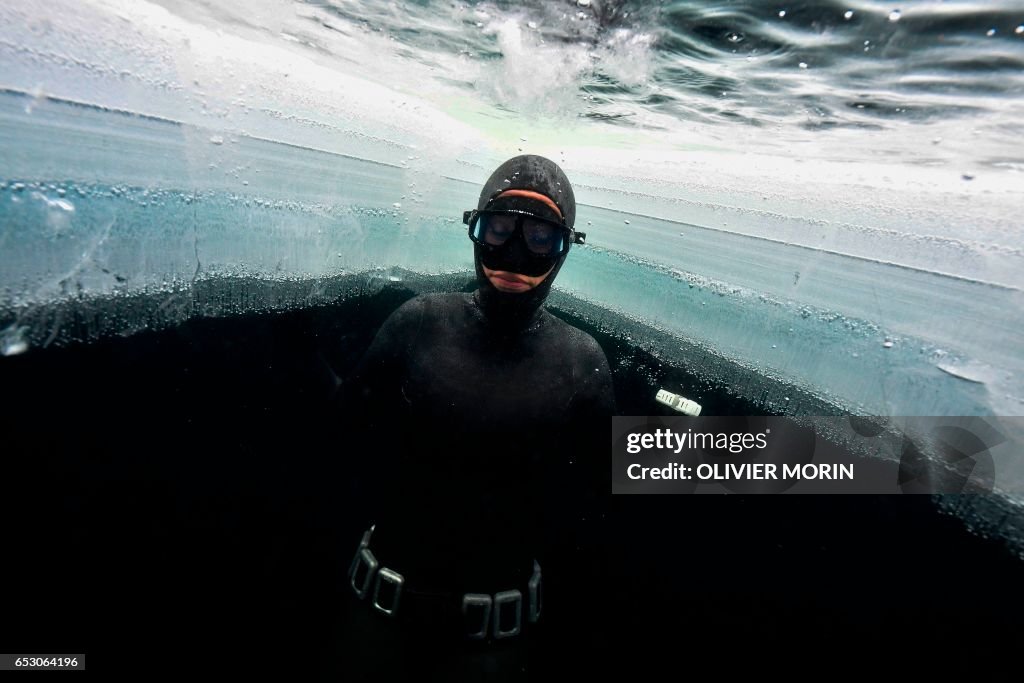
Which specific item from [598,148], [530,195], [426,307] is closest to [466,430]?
[426,307]

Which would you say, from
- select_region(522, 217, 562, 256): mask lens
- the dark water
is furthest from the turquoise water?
select_region(522, 217, 562, 256): mask lens

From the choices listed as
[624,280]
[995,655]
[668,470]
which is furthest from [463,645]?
[624,280]

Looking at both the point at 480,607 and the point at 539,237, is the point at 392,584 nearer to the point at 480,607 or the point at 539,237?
the point at 480,607

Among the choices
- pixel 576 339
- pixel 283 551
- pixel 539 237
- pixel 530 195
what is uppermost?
pixel 530 195

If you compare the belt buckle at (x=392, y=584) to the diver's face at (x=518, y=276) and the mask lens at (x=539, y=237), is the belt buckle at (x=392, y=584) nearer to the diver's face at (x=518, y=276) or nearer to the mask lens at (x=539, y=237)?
the diver's face at (x=518, y=276)

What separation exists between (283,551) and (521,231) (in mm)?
3650

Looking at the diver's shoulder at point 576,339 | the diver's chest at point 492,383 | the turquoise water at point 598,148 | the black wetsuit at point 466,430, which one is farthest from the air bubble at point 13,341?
the diver's shoulder at point 576,339

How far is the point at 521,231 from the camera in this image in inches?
66.2

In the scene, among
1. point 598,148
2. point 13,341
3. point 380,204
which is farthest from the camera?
point 380,204

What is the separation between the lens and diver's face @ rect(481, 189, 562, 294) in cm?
168

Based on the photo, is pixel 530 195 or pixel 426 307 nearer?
pixel 530 195

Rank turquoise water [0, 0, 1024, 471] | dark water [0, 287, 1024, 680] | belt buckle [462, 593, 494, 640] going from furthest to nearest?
turquoise water [0, 0, 1024, 471] → dark water [0, 287, 1024, 680] → belt buckle [462, 593, 494, 640]

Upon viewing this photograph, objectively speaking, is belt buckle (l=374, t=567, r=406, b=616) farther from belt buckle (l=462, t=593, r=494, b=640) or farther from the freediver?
belt buckle (l=462, t=593, r=494, b=640)

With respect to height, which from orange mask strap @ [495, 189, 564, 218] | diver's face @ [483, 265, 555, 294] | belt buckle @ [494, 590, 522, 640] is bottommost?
belt buckle @ [494, 590, 522, 640]
